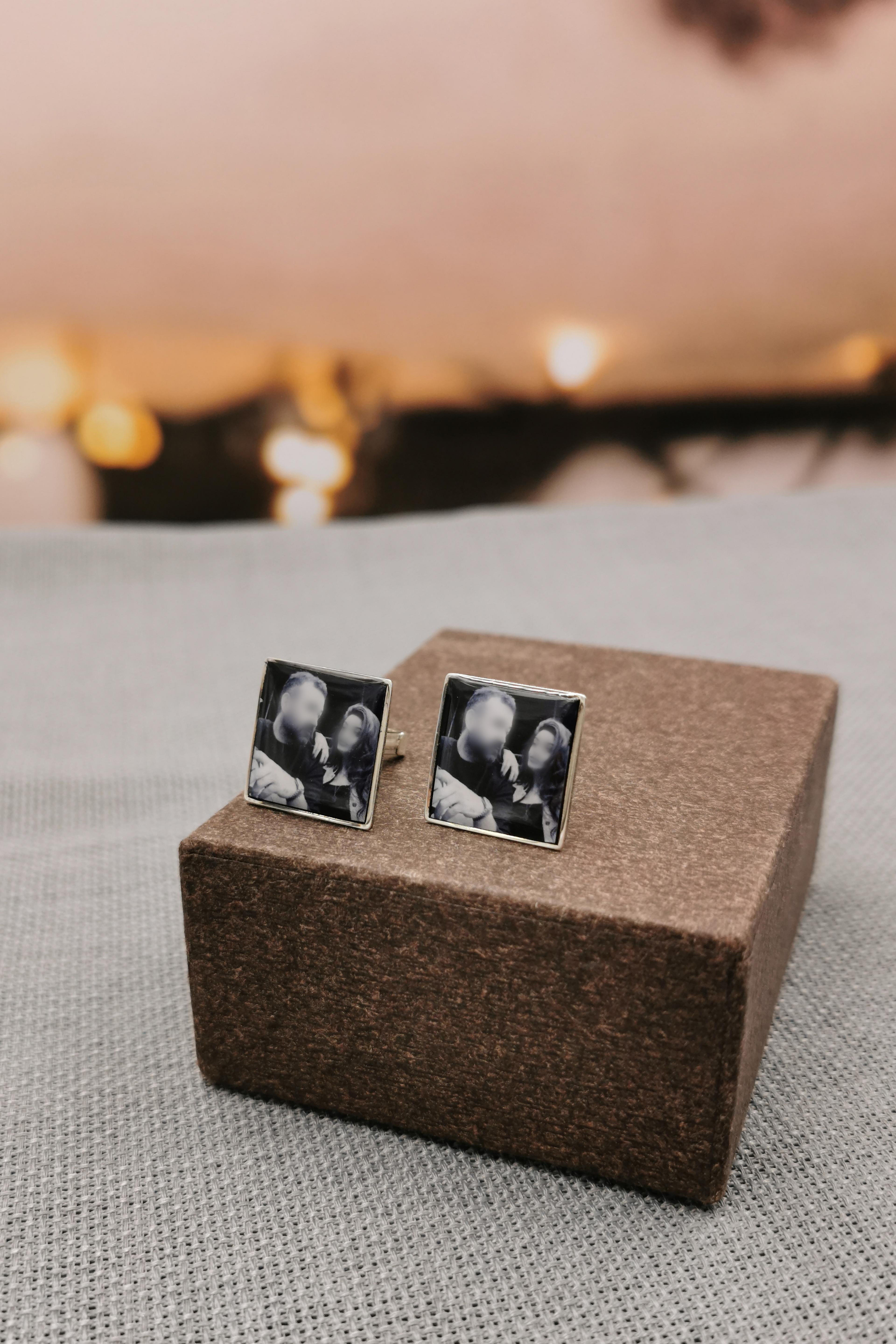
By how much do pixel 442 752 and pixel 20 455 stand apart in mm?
1796

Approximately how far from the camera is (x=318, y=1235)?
2.41 feet

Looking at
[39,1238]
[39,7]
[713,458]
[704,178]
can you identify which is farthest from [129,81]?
[39,1238]

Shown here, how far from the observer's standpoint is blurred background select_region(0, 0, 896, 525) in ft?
6.89

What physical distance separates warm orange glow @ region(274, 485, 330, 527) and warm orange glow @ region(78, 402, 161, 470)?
10.6 inches

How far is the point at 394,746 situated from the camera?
878 millimetres

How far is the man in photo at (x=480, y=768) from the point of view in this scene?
0.76m

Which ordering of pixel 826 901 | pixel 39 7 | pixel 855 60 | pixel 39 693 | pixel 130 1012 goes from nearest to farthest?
pixel 130 1012 → pixel 826 901 → pixel 39 693 → pixel 39 7 → pixel 855 60

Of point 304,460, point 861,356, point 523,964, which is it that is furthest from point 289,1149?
point 861,356

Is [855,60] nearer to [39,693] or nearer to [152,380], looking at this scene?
[152,380]

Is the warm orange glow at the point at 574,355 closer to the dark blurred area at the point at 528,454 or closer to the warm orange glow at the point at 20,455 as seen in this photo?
the dark blurred area at the point at 528,454

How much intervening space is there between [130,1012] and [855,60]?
87.5 inches

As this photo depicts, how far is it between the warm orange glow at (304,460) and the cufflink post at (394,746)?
1572 millimetres

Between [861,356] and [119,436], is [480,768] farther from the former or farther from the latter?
[861,356]

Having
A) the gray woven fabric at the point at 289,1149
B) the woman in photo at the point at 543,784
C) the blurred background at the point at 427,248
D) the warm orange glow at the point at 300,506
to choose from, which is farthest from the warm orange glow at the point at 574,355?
the woman in photo at the point at 543,784
